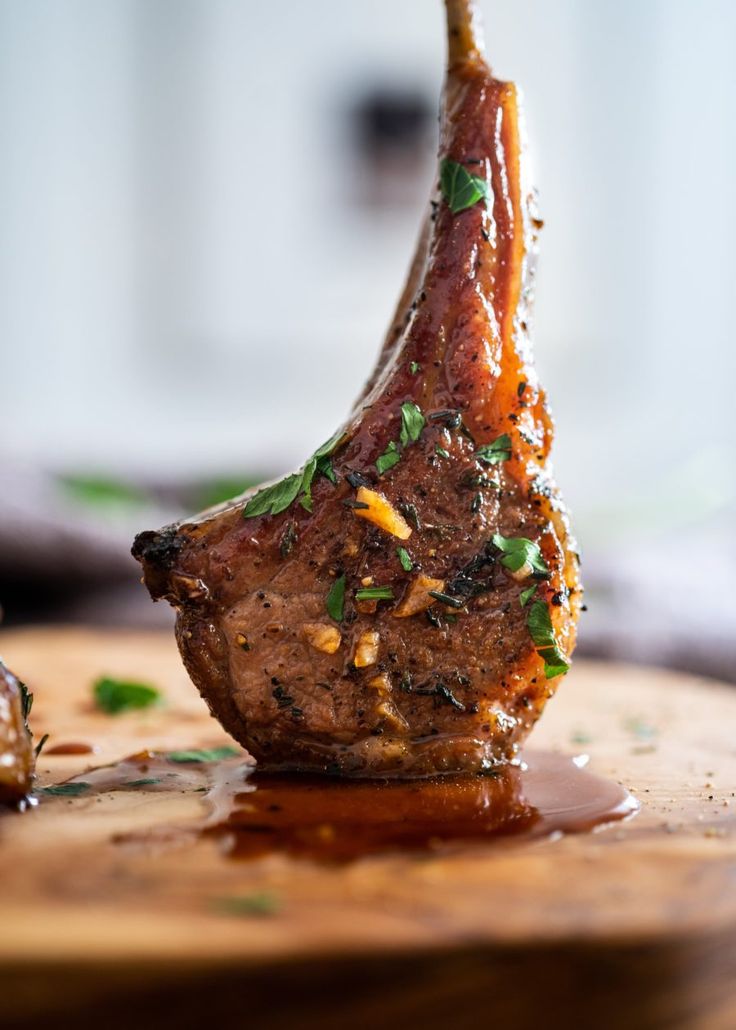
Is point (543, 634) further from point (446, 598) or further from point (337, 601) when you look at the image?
point (337, 601)

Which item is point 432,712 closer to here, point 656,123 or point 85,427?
point 85,427

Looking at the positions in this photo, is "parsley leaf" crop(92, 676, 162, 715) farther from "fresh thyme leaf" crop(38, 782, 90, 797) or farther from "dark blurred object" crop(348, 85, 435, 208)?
"dark blurred object" crop(348, 85, 435, 208)

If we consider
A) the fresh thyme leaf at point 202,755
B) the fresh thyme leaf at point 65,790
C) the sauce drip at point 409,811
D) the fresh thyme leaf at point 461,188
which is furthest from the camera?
the fresh thyme leaf at point 202,755

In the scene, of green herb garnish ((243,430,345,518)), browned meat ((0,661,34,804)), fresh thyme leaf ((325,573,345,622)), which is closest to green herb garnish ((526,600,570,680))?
fresh thyme leaf ((325,573,345,622))

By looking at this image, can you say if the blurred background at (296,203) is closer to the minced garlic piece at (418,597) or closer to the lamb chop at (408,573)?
the lamb chop at (408,573)

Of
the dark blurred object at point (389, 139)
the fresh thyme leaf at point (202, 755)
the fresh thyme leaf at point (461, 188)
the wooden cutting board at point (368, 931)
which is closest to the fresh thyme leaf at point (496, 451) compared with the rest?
the fresh thyme leaf at point (461, 188)

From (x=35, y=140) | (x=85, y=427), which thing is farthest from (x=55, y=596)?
(x=35, y=140)
